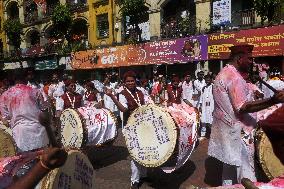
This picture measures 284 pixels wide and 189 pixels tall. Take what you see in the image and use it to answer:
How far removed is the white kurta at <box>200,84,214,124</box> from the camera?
1025cm

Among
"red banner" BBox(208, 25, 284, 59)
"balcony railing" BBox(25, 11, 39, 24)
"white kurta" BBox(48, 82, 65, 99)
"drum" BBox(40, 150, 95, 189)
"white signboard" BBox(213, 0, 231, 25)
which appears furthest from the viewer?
"balcony railing" BBox(25, 11, 39, 24)

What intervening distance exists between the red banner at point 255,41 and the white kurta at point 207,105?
4993 mm

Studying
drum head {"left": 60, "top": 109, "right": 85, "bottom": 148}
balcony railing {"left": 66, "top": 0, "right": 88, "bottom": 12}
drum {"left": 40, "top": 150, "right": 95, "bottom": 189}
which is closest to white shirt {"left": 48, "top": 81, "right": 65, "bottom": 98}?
drum head {"left": 60, "top": 109, "right": 85, "bottom": 148}

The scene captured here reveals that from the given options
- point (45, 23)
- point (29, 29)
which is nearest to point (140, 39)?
point (45, 23)

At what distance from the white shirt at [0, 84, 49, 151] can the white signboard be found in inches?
506

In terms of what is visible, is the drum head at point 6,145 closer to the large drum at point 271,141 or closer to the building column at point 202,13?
the large drum at point 271,141

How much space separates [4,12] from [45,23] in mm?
7546

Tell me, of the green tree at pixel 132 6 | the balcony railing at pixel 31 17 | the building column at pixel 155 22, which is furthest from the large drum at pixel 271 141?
the balcony railing at pixel 31 17

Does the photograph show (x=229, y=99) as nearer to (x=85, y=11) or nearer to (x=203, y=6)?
(x=203, y=6)

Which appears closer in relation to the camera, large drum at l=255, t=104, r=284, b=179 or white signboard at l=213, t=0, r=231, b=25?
large drum at l=255, t=104, r=284, b=179

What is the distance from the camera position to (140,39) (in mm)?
22406

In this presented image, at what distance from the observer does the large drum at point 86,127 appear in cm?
686

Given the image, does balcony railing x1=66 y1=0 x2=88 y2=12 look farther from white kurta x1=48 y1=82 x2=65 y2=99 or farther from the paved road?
the paved road

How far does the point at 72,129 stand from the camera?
695 centimetres
